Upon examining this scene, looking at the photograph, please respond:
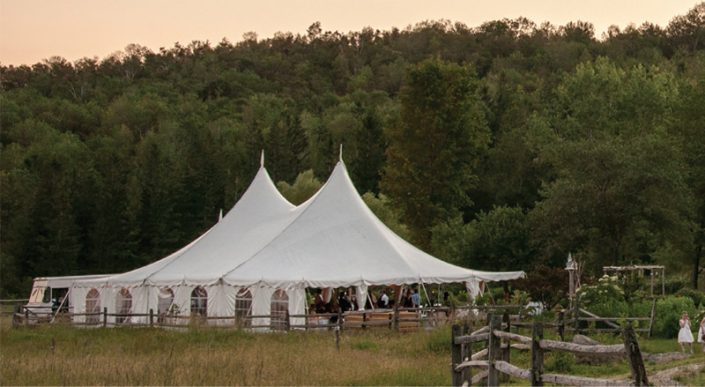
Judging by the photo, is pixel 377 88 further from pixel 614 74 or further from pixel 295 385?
pixel 295 385

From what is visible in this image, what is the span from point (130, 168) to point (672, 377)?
68.0 metres

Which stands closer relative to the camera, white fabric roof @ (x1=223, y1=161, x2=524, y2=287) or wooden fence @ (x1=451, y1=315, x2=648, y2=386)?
wooden fence @ (x1=451, y1=315, x2=648, y2=386)

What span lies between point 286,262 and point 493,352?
20329 millimetres

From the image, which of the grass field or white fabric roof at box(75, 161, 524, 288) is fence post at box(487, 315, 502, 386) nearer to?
the grass field

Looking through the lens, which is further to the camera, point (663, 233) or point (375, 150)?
point (375, 150)

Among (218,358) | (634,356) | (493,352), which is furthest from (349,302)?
(634,356)

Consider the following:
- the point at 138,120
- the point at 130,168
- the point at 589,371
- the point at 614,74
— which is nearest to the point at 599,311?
the point at 589,371

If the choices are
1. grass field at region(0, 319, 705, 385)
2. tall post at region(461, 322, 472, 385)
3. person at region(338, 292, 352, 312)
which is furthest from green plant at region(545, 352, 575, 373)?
person at region(338, 292, 352, 312)

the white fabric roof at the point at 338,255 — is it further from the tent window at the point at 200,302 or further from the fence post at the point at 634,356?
the fence post at the point at 634,356

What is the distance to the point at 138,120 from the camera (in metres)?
109

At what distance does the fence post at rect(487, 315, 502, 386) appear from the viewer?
1709cm

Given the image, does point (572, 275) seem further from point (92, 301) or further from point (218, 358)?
point (218, 358)

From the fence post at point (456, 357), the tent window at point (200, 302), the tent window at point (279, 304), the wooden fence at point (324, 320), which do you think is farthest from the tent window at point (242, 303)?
the fence post at point (456, 357)

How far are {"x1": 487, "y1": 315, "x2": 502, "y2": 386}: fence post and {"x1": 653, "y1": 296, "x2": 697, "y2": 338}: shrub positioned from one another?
14092 millimetres
